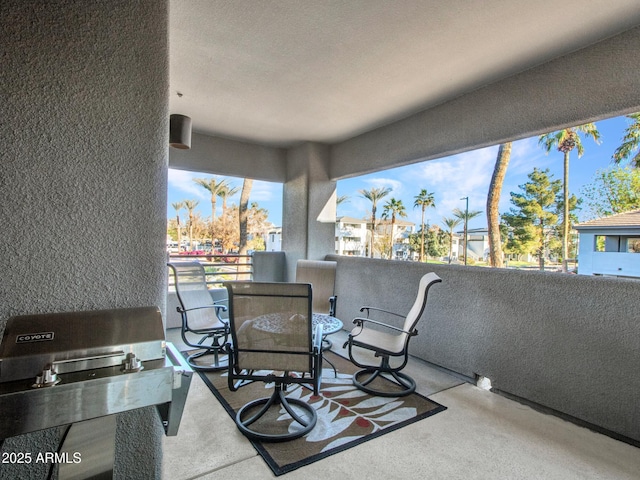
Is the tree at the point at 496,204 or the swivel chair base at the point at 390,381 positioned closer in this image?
the swivel chair base at the point at 390,381

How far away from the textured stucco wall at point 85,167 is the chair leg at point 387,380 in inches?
72.6

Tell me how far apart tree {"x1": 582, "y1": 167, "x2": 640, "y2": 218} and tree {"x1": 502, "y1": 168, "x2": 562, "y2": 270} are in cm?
29

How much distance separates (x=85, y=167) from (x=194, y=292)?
108 inches

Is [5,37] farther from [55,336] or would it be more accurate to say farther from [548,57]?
[548,57]

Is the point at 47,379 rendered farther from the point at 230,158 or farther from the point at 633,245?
the point at 230,158

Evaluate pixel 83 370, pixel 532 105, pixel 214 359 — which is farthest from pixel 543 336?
pixel 214 359

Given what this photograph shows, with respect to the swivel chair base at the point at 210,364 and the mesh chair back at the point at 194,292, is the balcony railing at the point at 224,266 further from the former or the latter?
the swivel chair base at the point at 210,364

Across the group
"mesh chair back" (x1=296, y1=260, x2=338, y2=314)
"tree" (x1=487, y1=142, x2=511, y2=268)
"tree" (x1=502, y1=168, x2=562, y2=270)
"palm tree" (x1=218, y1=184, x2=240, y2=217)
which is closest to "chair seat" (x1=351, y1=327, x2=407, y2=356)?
"mesh chair back" (x1=296, y1=260, x2=338, y2=314)

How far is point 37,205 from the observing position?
1.04m

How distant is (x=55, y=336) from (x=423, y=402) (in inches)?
99.7

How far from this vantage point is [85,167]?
1.11m

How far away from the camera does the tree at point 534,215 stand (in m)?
2.93

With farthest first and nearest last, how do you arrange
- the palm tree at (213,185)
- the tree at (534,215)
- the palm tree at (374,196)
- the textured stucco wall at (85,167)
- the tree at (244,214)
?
1. the palm tree at (213,185)
2. the tree at (244,214)
3. the palm tree at (374,196)
4. the tree at (534,215)
5. the textured stucco wall at (85,167)

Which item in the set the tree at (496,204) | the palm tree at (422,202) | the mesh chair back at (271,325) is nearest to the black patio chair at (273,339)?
the mesh chair back at (271,325)
